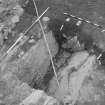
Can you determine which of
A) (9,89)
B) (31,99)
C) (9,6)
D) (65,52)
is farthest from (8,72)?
(9,6)

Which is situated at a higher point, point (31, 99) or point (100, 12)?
point (100, 12)

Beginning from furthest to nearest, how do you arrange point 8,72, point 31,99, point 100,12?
point 100,12, point 8,72, point 31,99

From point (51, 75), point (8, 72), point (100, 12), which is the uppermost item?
point (100, 12)

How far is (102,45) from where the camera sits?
315 cm

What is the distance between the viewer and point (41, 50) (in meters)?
3.21

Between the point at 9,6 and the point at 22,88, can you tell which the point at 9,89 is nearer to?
the point at 22,88

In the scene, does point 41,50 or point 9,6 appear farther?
point 9,6

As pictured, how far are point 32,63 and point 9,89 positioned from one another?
0.46 metres

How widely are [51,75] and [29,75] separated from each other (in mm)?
250

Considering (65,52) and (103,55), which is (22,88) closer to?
(65,52)

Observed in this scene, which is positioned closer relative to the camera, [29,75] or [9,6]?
[29,75]

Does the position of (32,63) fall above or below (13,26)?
below

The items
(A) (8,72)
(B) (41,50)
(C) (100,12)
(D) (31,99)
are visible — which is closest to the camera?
(D) (31,99)

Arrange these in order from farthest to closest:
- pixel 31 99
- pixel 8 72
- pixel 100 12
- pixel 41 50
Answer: pixel 100 12 → pixel 41 50 → pixel 8 72 → pixel 31 99
